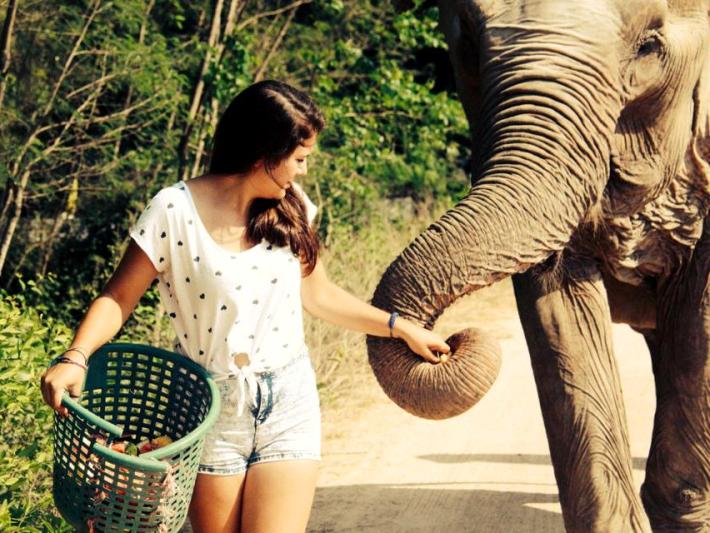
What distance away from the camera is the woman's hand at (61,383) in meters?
3.17

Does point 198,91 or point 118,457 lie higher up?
point 198,91

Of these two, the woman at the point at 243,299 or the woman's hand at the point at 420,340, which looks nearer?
the woman at the point at 243,299

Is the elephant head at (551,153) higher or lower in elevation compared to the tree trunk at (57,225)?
higher

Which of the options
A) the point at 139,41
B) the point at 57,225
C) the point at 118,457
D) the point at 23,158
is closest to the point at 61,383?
the point at 118,457

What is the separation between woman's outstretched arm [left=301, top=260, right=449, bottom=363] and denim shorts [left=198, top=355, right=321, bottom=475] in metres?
0.39

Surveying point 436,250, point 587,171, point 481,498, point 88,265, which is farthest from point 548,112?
point 88,265

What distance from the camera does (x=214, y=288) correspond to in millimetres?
3461

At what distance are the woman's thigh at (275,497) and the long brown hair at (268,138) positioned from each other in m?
0.66

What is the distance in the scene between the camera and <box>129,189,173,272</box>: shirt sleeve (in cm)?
344

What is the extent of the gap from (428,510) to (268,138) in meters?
3.36

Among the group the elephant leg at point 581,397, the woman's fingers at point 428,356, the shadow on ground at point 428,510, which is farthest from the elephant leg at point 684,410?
the woman's fingers at point 428,356

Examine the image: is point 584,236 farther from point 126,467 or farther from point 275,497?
point 126,467

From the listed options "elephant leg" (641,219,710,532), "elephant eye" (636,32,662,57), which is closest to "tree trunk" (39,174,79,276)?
"elephant leg" (641,219,710,532)

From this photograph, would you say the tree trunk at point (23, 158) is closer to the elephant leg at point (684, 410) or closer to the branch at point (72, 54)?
the branch at point (72, 54)
